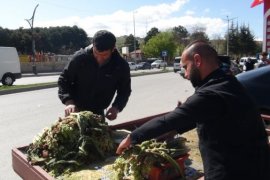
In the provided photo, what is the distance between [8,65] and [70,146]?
911 inches

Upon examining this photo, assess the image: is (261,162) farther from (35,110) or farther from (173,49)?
(173,49)

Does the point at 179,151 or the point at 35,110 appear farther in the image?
the point at 35,110

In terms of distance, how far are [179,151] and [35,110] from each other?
11.3m

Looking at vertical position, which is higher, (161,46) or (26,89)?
(161,46)

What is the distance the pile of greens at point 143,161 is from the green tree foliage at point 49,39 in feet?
254

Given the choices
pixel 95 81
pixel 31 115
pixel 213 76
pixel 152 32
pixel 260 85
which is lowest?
pixel 31 115

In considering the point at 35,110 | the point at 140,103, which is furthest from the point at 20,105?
Result: the point at 140,103

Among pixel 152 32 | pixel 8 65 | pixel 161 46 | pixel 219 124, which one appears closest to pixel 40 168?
pixel 219 124

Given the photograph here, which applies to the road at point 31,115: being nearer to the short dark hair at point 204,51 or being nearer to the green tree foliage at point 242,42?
the short dark hair at point 204,51

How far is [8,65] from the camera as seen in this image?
24.8 metres

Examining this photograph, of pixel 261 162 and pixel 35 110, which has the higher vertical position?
pixel 261 162

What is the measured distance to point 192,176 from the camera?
8.98ft

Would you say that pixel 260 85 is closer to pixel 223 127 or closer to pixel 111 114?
pixel 111 114

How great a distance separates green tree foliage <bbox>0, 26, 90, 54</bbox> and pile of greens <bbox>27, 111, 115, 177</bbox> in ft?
252
